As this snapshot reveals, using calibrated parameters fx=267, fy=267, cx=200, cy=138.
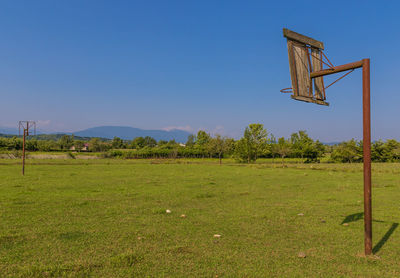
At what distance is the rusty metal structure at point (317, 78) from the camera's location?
629cm

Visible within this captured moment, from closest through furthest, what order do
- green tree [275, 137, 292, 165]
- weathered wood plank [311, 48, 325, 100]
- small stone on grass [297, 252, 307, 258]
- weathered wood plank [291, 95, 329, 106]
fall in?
1. small stone on grass [297, 252, 307, 258]
2. weathered wood plank [291, 95, 329, 106]
3. weathered wood plank [311, 48, 325, 100]
4. green tree [275, 137, 292, 165]

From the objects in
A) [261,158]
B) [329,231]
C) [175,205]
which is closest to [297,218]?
[329,231]

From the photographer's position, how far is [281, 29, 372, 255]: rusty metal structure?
20.6ft

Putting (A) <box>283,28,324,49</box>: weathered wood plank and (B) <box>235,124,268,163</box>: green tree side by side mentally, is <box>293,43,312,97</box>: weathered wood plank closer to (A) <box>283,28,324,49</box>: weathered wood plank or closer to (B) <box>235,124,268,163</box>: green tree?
(A) <box>283,28,324,49</box>: weathered wood plank

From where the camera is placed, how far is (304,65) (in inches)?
290

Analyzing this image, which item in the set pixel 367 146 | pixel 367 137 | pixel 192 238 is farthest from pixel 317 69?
pixel 192 238

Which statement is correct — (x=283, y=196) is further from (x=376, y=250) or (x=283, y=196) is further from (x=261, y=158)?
(x=261, y=158)

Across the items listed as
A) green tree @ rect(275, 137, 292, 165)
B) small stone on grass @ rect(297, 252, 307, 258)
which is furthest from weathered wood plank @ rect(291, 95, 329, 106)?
green tree @ rect(275, 137, 292, 165)

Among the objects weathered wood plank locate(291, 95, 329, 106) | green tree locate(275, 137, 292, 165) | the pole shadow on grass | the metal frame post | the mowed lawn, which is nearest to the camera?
the mowed lawn

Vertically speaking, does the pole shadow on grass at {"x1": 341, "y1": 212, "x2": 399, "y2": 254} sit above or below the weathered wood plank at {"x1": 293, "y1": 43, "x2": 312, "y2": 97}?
below

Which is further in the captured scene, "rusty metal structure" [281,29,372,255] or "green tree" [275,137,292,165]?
"green tree" [275,137,292,165]

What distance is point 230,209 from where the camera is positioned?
Result: 1170 centimetres

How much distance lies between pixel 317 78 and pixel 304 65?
2.02 ft

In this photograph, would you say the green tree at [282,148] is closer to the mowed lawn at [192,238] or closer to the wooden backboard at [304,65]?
the mowed lawn at [192,238]
